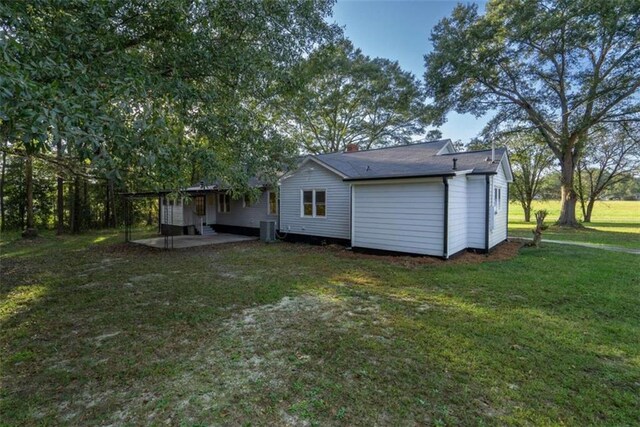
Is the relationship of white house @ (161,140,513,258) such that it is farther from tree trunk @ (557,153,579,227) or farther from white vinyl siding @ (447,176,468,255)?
tree trunk @ (557,153,579,227)

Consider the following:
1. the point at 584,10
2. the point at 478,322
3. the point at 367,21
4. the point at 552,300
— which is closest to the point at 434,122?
the point at 584,10

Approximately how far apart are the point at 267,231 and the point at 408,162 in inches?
239

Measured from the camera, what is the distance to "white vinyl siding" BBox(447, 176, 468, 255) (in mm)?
8492

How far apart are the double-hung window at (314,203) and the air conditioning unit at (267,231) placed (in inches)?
58.9

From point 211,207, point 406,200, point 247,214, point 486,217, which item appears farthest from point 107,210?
point 486,217

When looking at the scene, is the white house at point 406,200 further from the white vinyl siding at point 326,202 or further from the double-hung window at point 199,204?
the double-hung window at point 199,204

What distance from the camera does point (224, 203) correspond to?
15.5 m

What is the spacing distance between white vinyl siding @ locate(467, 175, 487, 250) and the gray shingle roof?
0.45 m

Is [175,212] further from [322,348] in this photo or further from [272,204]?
[322,348]

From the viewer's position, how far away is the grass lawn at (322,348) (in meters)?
2.55

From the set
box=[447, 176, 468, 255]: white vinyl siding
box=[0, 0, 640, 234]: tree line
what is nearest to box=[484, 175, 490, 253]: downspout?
box=[447, 176, 468, 255]: white vinyl siding

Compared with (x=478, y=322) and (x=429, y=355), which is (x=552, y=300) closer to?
(x=478, y=322)

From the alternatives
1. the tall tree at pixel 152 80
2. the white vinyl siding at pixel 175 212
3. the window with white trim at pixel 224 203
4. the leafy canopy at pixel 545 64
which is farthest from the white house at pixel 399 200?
the leafy canopy at pixel 545 64

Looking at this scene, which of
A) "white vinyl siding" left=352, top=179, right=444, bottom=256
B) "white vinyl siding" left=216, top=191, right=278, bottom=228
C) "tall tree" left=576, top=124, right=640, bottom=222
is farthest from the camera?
"tall tree" left=576, top=124, right=640, bottom=222
